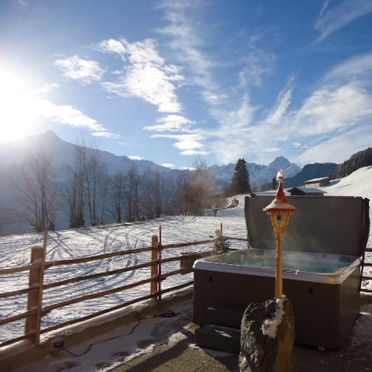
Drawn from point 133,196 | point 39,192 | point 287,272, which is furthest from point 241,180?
point 287,272

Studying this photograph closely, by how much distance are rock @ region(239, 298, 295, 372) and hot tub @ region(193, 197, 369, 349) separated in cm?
102

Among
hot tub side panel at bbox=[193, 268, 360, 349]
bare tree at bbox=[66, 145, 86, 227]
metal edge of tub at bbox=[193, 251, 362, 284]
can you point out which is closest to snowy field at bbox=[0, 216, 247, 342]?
hot tub side panel at bbox=[193, 268, 360, 349]

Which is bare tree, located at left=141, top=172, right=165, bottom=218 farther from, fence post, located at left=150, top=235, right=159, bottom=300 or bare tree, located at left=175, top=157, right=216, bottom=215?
fence post, located at left=150, top=235, right=159, bottom=300

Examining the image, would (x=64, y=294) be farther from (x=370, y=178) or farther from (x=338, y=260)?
(x=370, y=178)

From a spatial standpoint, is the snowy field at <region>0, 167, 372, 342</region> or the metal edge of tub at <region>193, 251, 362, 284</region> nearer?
the metal edge of tub at <region>193, 251, 362, 284</region>

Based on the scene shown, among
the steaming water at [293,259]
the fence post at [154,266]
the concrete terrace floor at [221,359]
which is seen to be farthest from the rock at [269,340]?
the fence post at [154,266]

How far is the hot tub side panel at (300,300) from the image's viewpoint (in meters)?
3.94

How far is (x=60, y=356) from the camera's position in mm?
3754

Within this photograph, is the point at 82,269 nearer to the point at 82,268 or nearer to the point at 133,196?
the point at 82,268

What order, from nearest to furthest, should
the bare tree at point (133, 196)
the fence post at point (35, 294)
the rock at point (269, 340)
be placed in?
the rock at point (269, 340) → the fence post at point (35, 294) → the bare tree at point (133, 196)

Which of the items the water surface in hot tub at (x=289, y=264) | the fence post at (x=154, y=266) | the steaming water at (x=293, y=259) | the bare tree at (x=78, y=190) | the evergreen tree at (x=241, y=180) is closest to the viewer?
the water surface in hot tub at (x=289, y=264)

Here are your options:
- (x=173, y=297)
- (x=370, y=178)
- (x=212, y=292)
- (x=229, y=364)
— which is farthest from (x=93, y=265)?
(x=370, y=178)

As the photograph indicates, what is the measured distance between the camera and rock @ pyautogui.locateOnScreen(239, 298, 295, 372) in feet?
9.48

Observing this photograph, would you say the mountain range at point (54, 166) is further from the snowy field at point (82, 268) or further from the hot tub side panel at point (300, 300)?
the snowy field at point (82, 268)
